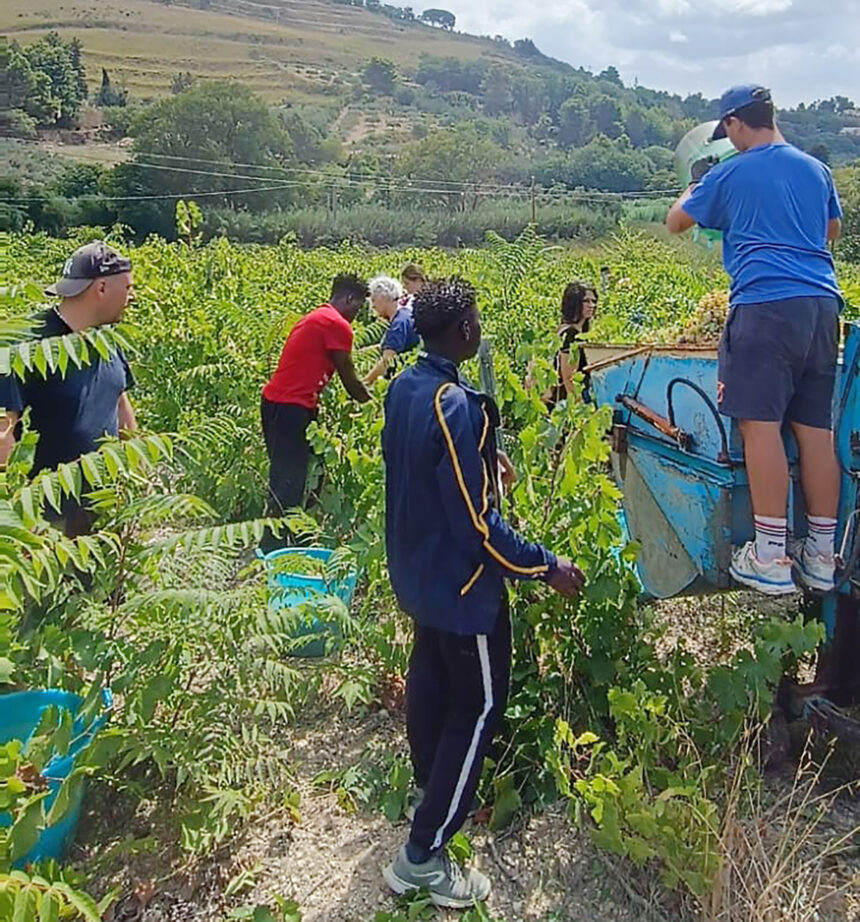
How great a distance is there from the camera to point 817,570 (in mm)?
3012

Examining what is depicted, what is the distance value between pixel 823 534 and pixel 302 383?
3.29 meters

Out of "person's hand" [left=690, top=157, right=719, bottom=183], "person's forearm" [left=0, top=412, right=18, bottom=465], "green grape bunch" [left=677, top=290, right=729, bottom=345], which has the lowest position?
Result: "person's forearm" [left=0, top=412, right=18, bottom=465]

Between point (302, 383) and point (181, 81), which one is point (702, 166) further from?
point (181, 81)

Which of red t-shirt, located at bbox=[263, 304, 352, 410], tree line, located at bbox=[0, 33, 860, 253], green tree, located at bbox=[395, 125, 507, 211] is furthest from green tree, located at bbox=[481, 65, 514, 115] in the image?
red t-shirt, located at bbox=[263, 304, 352, 410]

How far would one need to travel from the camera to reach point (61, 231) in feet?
132

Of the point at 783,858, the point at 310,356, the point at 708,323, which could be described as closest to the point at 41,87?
the point at 310,356

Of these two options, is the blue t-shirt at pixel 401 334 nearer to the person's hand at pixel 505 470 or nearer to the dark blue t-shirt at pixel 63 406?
the dark blue t-shirt at pixel 63 406

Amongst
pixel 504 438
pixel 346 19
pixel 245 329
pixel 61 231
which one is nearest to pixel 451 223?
pixel 61 231

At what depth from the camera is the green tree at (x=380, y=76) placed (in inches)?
5595

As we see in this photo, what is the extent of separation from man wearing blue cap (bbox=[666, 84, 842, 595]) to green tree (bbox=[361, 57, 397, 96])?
14820cm

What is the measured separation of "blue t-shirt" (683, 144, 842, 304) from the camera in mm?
2975

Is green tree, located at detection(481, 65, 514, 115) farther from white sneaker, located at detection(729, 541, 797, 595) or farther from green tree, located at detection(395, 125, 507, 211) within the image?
white sneaker, located at detection(729, 541, 797, 595)

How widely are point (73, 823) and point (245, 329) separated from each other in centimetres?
525

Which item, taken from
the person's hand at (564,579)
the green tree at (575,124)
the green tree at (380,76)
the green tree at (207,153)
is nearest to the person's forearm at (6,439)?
the person's hand at (564,579)
